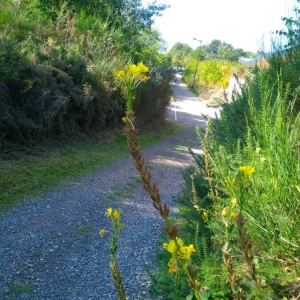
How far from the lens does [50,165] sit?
8758mm

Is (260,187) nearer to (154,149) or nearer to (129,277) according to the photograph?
(129,277)

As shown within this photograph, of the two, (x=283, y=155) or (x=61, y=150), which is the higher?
(x=283, y=155)

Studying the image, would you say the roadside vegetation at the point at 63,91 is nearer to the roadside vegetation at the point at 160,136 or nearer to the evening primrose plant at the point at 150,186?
the roadside vegetation at the point at 160,136

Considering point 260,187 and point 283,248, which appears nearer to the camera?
point 283,248

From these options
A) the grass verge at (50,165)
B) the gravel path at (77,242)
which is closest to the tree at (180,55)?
the grass verge at (50,165)

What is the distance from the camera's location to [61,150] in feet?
33.3

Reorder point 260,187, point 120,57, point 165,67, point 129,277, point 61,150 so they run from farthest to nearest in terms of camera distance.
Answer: point 165,67, point 120,57, point 61,150, point 129,277, point 260,187

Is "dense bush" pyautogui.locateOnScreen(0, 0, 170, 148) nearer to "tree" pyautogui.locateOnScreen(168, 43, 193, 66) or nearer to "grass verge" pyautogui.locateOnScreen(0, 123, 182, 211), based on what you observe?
"grass verge" pyautogui.locateOnScreen(0, 123, 182, 211)

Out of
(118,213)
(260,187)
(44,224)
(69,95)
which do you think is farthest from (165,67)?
(118,213)

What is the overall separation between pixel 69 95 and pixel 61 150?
1825 millimetres

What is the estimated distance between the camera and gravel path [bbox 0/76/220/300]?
14.3 ft

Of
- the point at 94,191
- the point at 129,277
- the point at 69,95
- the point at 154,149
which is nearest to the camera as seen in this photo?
the point at 129,277

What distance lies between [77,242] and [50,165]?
141 inches

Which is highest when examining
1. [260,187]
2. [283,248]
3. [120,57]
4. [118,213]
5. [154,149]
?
[120,57]
